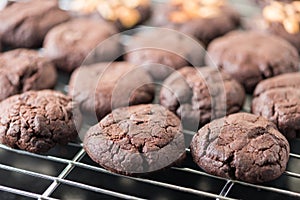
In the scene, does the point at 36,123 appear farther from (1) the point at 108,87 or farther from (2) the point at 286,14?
(2) the point at 286,14

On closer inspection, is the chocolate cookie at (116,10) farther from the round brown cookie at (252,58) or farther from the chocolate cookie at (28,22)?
the round brown cookie at (252,58)

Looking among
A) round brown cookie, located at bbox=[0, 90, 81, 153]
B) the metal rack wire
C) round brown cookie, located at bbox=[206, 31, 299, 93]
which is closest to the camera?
the metal rack wire

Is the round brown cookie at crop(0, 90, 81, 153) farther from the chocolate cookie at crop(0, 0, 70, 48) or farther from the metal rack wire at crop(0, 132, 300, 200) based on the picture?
the chocolate cookie at crop(0, 0, 70, 48)

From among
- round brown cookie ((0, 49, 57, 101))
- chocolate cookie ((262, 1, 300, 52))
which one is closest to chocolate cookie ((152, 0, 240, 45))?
chocolate cookie ((262, 1, 300, 52))

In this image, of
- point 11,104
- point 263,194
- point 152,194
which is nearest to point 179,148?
point 152,194

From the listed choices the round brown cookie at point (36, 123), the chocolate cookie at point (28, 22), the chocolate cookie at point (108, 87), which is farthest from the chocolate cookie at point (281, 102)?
the chocolate cookie at point (28, 22)

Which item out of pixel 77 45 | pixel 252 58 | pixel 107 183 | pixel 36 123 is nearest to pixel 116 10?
pixel 77 45

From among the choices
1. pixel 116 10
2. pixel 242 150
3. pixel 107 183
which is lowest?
pixel 107 183
